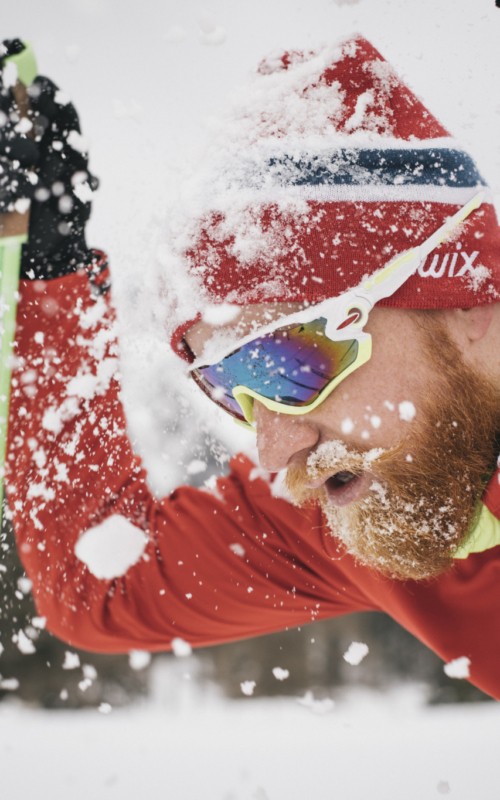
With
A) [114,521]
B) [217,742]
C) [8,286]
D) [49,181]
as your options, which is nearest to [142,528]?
[114,521]

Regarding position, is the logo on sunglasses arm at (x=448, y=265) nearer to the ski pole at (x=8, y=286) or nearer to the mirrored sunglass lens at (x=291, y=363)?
the mirrored sunglass lens at (x=291, y=363)

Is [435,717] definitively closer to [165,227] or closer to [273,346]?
[273,346]

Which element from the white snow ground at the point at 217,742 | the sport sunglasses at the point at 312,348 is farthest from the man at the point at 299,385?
the white snow ground at the point at 217,742

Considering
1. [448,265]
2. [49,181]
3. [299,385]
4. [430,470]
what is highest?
[49,181]

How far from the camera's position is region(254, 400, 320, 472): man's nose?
123 cm

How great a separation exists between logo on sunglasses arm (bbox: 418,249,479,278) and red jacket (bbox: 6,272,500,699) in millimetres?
870

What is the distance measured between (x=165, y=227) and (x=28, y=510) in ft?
3.61

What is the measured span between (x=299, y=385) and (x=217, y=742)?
165 inches

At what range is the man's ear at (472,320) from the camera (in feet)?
3.71

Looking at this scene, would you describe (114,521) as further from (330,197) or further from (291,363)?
(330,197)

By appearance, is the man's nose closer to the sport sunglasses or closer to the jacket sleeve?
the sport sunglasses

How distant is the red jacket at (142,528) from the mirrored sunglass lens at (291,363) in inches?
25.2

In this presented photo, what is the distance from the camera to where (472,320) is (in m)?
1.14

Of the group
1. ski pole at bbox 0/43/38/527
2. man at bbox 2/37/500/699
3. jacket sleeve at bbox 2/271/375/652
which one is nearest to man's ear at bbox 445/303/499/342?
man at bbox 2/37/500/699
